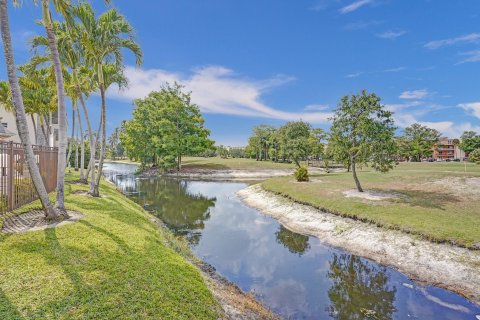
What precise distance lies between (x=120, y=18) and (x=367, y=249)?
67.1 feet

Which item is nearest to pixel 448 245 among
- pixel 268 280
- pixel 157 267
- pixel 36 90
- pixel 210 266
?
pixel 268 280

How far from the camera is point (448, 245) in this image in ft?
41.3

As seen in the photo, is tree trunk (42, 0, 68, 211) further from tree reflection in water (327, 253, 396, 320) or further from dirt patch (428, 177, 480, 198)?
dirt patch (428, 177, 480, 198)

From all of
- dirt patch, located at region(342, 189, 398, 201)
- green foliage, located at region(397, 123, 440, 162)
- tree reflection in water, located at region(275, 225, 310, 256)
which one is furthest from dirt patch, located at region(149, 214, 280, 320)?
green foliage, located at region(397, 123, 440, 162)

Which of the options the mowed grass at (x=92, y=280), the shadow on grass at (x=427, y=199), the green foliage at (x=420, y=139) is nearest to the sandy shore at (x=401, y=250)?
the shadow on grass at (x=427, y=199)

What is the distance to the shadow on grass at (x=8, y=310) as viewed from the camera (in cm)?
527

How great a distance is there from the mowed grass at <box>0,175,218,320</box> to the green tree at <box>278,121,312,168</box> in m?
40.0

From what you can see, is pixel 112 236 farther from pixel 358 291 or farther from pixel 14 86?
pixel 358 291

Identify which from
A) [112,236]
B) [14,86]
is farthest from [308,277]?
[14,86]

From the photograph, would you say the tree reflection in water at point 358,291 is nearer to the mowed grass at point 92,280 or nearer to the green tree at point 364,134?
the mowed grass at point 92,280

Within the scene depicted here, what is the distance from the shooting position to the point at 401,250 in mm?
13367

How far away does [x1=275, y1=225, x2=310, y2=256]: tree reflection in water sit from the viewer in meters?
15.5

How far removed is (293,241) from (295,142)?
3276 cm

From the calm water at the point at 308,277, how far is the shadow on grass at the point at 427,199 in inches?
316
